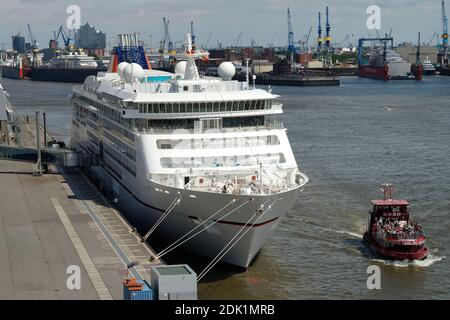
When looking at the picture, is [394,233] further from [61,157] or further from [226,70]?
[61,157]

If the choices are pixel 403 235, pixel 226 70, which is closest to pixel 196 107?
pixel 226 70

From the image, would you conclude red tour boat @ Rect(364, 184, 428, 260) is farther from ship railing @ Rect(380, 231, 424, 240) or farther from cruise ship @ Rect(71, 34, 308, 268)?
cruise ship @ Rect(71, 34, 308, 268)

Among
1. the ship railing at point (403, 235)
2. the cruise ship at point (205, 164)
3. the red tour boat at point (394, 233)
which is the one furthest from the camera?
the ship railing at point (403, 235)

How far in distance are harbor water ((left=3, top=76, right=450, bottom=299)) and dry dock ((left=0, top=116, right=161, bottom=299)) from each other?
11.1ft

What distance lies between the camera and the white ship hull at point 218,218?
27.1 metres

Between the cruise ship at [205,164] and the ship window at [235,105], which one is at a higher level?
the ship window at [235,105]

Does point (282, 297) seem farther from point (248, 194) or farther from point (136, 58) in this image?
point (136, 58)

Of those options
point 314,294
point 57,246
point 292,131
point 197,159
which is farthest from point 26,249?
point 292,131

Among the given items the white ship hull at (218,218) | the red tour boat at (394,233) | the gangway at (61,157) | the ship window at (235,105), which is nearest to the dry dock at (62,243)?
the white ship hull at (218,218)

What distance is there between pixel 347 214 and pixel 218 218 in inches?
520

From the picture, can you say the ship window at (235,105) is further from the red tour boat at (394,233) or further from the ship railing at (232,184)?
the red tour boat at (394,233)

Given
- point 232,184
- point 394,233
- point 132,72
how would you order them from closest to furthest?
point 232,184 < point 394,233 < point 132,72

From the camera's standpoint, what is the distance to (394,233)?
32438 mm

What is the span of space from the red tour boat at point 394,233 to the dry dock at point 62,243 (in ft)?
35.1
